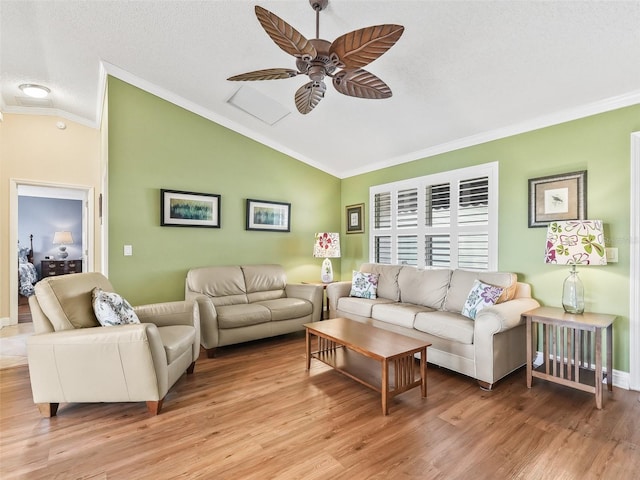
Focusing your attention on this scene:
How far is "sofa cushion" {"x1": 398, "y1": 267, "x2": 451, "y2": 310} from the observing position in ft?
11.4

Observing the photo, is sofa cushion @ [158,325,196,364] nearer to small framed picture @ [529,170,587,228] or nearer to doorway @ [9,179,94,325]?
small framed picture @ [529,170,587,228]

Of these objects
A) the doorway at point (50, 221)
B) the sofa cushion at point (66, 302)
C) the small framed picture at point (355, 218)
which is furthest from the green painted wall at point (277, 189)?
the doorway at point (50, 221)

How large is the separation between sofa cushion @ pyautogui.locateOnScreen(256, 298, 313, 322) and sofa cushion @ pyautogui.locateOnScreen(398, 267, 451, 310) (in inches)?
47.0

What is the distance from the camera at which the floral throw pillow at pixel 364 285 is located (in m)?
4.01

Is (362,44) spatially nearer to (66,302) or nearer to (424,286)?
(66,302)

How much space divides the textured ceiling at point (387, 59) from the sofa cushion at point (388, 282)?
1567 mm

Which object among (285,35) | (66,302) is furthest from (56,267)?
(285,35)

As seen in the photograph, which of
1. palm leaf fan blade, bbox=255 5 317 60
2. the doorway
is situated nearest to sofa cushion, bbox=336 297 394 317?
palm leaf fan blade, bbox=255 5 317 60

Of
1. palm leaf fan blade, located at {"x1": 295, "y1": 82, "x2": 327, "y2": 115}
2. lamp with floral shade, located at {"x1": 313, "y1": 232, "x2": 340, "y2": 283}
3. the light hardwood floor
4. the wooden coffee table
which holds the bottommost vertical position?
the light hardwood floor

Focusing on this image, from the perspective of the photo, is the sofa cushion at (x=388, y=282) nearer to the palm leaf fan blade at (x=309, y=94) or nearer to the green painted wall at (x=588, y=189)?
the green painted wall at (x=588, y=189)

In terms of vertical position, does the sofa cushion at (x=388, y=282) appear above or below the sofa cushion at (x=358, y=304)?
above

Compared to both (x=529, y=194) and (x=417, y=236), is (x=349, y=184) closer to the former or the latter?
(x=417, y=236)

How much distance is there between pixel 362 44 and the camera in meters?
1.72

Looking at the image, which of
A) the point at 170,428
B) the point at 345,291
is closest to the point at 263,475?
the point at 170,428
